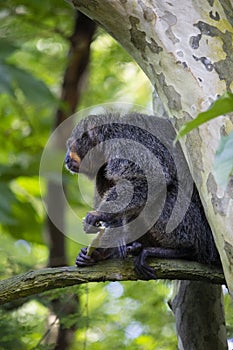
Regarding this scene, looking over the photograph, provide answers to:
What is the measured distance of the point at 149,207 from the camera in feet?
9.09

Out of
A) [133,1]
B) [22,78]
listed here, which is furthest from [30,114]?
[133,1]

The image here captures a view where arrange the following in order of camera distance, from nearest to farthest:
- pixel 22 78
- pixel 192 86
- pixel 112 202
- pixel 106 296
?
pixel 192 86 → pixel 112 202 → pixel 22 78 → pixel 106 296

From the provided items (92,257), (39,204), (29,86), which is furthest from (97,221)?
(39,204)

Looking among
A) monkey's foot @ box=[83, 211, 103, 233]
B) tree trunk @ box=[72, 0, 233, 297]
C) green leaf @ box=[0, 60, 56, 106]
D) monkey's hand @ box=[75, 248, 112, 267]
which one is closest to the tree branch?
monkey's hand @ box=[75, 248, 112, 267]

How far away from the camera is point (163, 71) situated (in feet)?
7.64

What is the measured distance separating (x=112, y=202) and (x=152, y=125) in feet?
1.40

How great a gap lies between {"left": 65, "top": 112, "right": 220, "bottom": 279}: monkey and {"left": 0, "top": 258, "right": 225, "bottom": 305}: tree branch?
0.07 metres

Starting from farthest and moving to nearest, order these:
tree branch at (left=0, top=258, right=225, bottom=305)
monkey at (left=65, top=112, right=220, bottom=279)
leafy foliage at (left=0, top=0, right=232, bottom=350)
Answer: leafy foliage at (left=0, top=0, right=232, bottom=350), monkey at (left=65, top=112, right=220, bottom=279), tree branch at (left=0, top=258, right=225, bottom=305)

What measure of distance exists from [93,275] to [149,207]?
44cm

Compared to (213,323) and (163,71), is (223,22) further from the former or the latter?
(213,323)

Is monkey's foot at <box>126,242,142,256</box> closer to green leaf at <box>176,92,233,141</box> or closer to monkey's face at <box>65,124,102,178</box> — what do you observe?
monkey's face at <box>65,124,102,178</box>

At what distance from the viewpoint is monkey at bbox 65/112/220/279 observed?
2.69 meters

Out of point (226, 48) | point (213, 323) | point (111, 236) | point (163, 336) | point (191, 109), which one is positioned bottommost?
point (163, 336)

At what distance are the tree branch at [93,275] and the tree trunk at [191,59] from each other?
302mm
